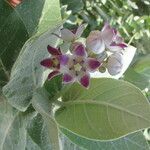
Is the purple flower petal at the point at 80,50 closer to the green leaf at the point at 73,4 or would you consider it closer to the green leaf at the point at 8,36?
the green leaf at the point at 8,36

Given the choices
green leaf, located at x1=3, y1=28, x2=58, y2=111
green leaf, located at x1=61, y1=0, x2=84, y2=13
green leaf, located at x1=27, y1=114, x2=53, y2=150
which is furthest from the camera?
green leaf, located at x1=61, y1=0, x2=84, y2=13

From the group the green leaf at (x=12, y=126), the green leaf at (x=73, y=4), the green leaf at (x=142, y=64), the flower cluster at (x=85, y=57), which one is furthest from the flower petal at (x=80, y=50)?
the green leaf at (x=73, y=4)

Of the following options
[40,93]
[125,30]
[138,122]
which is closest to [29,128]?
[40,93]

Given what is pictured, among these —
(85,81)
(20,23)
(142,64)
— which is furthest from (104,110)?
(142,64)

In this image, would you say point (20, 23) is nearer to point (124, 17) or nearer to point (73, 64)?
point (73, 64)

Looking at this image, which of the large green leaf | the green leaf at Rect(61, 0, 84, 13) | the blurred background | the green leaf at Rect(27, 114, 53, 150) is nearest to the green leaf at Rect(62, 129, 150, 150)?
the green leaf at Rect(27, 114, 53, 150)

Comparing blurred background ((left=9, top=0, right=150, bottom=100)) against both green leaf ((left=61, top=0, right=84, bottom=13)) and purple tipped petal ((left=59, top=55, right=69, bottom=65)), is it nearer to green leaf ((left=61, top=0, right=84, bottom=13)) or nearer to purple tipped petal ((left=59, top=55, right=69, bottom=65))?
green leaf ((left=61, top=0, right=84, bottom=13))
